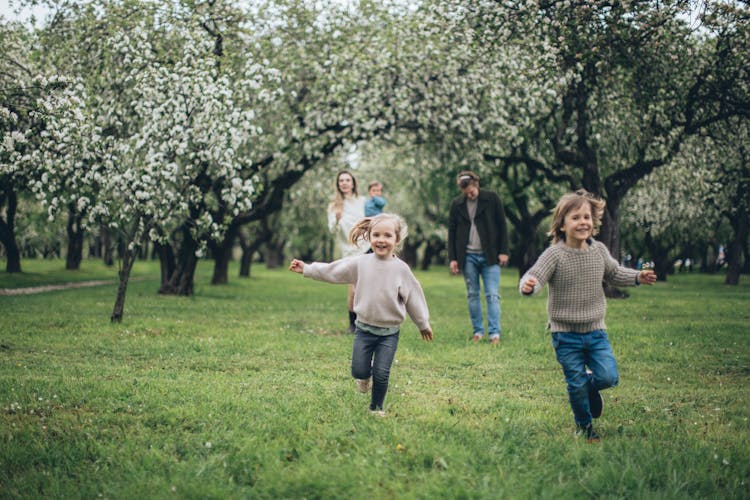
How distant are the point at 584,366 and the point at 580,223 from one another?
1144 mm

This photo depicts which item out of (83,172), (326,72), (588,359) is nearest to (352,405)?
(588,359)

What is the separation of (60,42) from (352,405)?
548 inches

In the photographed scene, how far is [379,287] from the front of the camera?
5.80 metres

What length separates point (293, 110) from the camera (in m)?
19.0

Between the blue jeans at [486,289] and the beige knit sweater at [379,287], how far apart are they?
4.70 meters

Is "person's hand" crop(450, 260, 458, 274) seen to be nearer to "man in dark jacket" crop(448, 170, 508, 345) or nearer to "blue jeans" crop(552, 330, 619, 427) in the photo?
"man in dark jacket" crop(448, 170, 508, 345)

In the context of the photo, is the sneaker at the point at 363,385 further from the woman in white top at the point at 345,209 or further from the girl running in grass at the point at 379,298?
the woman in white top at the point at 345,209

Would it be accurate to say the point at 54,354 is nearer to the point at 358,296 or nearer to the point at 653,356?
the point at 358,296

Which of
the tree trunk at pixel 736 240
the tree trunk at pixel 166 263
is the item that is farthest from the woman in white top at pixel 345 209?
the tree trunk at pixel 736 240

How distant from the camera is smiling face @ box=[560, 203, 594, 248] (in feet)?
17.8

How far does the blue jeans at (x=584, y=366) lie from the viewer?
17.3 ft

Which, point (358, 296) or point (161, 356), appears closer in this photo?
point (358, 296)

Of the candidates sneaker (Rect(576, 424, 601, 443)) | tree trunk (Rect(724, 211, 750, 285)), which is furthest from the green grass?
tree trunk (Rect(724, 211, 750, 285))

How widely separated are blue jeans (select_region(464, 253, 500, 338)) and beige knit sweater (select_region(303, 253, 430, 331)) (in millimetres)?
4701
